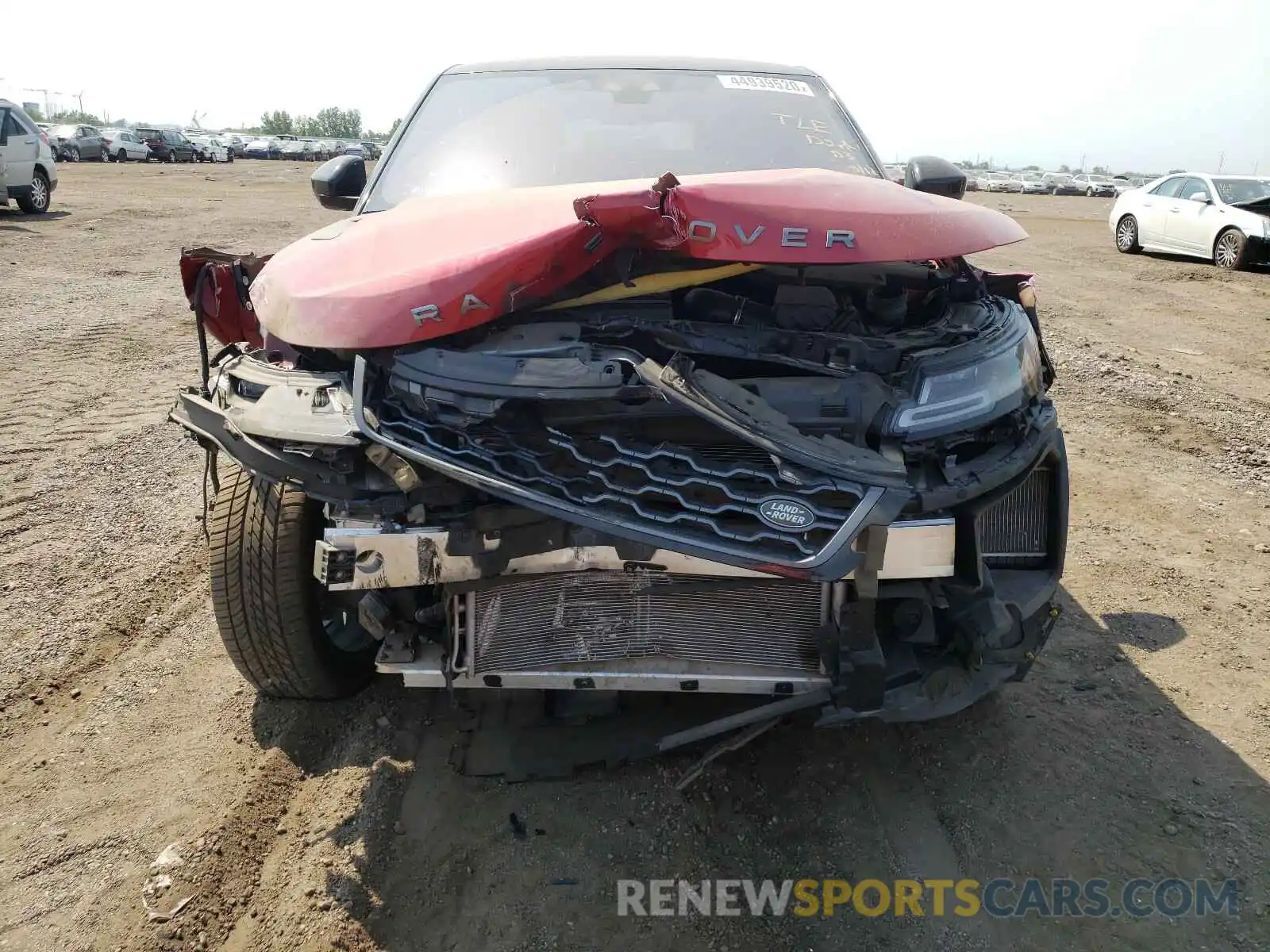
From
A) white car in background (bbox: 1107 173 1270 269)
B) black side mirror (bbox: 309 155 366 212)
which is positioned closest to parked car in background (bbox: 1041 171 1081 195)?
white car in background (bbox: 1107 173 1270 269)

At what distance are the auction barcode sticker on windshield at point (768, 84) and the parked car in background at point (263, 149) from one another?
4651 centimetres

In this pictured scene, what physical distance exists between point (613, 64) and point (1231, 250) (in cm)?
1121

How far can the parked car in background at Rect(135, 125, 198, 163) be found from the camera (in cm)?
3156

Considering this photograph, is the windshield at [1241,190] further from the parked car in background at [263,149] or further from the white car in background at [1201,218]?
the parked car in background at [263,149]

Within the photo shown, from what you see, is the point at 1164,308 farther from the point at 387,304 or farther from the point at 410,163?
the point at 387,304

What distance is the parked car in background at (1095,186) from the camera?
132 feet

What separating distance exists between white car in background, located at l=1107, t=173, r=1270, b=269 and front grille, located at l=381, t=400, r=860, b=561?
12.1 metres

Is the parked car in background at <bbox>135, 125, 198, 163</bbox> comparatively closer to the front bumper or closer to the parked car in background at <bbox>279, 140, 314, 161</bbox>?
the parked car in background at <bbox>279, 140, 314, 161</bbox>

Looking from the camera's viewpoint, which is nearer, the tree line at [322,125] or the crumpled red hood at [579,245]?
the crumpled red hood at [579,245]

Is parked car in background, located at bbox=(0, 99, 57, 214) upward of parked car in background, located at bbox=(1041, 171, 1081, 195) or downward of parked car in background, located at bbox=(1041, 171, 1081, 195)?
upward

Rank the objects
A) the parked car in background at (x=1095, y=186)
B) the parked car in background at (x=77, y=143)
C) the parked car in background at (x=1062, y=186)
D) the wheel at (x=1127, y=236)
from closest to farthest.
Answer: the wheel at (x=1127, y=236) < the parked car in background at (x=77, y=143) < the parked car in background at (x=1095, y=186) < the parked car in background at (x=1062, y=186)

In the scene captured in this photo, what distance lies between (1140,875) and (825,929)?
81cm

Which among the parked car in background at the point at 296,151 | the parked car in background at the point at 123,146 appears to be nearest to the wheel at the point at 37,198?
the parked car in background at the point at 123,146

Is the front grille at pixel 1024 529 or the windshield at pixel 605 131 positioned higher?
the windshield at pixel 605 131
